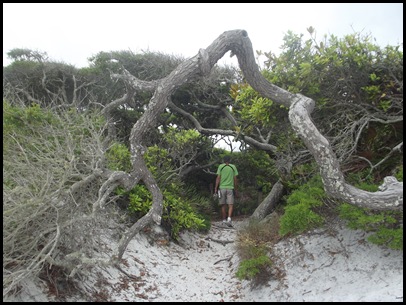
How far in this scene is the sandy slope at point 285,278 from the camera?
15.3ft

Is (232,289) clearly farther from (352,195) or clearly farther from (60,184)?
(60,184)

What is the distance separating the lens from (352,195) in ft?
15.4

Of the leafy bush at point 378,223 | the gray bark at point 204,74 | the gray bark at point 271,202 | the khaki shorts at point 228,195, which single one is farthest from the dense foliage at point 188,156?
the khaki shorts at point 228,195

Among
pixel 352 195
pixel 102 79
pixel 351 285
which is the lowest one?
pixel 351 285

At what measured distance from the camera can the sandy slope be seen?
466 centimetres

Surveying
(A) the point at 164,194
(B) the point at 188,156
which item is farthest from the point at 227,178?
(A) the point at 164,194

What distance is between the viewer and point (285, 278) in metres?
5.50

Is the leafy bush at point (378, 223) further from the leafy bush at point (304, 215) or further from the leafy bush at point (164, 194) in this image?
the leafy bush at point (164, 194)

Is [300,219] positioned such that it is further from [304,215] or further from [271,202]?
[271,202]

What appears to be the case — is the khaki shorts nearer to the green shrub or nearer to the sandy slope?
the sandy slope

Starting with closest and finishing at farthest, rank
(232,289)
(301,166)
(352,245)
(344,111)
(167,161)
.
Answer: (352,245) < (232,289) < (344,111) < (301,166) < (167,161)

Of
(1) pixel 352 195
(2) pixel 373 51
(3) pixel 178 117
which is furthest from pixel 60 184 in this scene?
(3) pixel 178 117

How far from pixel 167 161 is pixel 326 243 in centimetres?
447

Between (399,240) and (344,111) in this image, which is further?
(344,111)
